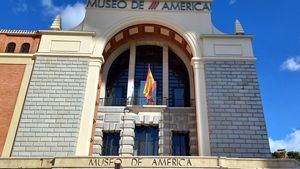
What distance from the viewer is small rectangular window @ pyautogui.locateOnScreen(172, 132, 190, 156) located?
18766mm

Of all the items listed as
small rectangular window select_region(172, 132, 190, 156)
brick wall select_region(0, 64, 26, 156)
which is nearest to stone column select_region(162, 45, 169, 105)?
small rectangular window select_region(172, 132, 190, 156)

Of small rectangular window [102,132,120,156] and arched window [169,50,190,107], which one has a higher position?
arched window [169,50,190,107]

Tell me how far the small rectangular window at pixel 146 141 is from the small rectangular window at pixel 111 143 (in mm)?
1206

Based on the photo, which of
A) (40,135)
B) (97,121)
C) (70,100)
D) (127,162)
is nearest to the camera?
(127,162)

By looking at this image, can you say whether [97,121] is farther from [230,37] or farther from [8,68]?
[230,37]

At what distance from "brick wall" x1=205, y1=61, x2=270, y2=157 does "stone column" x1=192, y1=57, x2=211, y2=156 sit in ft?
0.93

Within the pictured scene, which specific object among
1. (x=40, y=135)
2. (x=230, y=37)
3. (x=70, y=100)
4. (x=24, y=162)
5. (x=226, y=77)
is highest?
(x=230, y=37)

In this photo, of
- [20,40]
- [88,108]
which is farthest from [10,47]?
[88,108]

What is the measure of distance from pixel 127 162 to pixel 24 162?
521 cm

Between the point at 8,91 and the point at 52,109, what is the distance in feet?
10.7

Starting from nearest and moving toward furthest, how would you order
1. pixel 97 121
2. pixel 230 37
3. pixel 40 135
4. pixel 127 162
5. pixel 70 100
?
pixel 127 162 < pixel 40 135 < pixel 70 100 < pixel 97 121 < pixel 230 37

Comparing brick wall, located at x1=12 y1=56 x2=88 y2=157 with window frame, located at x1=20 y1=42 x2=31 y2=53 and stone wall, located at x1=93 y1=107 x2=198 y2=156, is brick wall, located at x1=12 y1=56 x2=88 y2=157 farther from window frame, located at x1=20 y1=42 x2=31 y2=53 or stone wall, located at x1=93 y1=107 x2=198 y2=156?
stone wall, located at x1=93 y1=107 x2=198 y2=156

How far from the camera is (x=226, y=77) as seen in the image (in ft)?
64.1

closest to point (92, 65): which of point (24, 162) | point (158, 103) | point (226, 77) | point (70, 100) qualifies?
point (70, 100)
